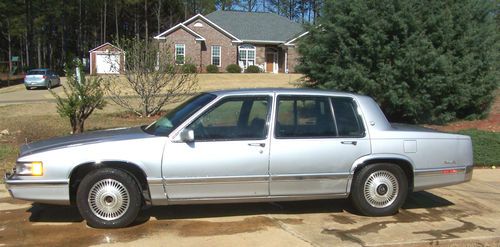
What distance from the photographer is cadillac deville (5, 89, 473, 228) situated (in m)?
5.51

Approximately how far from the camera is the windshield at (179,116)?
5.80 metres

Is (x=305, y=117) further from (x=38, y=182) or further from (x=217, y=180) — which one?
(x=38, y=182)

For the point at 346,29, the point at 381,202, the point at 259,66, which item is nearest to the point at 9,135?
the point at 346,29

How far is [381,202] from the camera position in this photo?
6207mm

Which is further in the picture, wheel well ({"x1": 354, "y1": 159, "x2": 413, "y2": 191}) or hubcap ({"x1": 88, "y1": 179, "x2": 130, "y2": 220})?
wheel well ({"x1": 354, "y1": 159, "x2": 413, "y2": 191})

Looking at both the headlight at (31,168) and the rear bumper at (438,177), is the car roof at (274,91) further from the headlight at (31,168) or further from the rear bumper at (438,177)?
the headlight at (31,168)

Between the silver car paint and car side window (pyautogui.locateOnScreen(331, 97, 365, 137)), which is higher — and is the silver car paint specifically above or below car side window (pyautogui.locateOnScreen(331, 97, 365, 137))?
below

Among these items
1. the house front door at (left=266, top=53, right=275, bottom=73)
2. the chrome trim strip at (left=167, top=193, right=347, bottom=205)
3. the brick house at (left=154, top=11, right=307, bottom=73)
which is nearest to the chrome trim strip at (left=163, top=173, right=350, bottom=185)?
the chrome trim strip at (left=167, top=193, right=347, bottom=205)

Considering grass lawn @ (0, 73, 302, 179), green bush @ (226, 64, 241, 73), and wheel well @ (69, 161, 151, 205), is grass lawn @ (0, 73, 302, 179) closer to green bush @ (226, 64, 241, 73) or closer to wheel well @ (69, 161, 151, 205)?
wheel well @ (69, 161, 151, 205)

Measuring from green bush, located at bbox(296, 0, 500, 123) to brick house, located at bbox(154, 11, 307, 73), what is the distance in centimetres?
3139

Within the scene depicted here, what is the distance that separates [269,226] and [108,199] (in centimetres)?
173

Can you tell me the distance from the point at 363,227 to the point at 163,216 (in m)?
2.24

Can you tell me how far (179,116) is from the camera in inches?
235

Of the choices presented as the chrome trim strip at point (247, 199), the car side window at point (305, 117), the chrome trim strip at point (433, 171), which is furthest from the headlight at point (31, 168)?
the chrome trim strip at point (433, 171)
